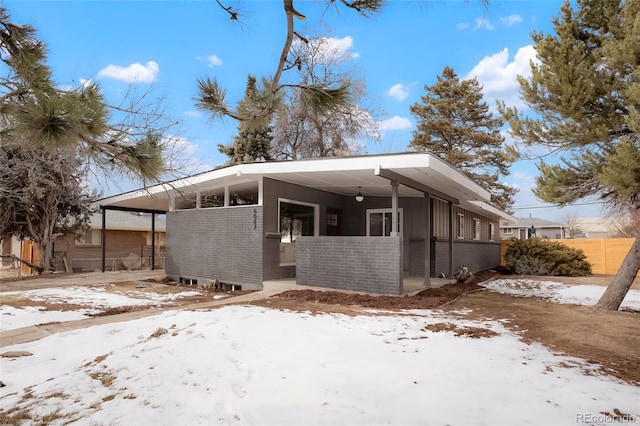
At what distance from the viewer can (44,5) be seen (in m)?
4.02

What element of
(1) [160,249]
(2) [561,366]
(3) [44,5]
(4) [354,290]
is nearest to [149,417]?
(2) [561,366]

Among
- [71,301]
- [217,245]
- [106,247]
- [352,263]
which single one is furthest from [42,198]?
[352,263]

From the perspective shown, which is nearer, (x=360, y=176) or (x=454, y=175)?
(x=454, y=175)

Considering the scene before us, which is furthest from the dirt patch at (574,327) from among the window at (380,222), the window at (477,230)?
the window at (477,230)

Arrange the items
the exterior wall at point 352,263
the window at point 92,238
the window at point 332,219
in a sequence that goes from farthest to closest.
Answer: the window at point 92,238, the window at point 332,219, the exterior wall at point 352,263

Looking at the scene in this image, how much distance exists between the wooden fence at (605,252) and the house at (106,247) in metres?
19.9

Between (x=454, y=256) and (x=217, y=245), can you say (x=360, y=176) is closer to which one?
(x=217, y=245)

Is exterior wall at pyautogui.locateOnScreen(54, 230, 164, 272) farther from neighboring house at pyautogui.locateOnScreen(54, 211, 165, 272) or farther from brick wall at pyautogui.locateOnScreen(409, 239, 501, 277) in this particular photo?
brick wall at pyautogui.locateOnScreen(409, 239, 501, 277)

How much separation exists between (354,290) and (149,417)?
20.0ft

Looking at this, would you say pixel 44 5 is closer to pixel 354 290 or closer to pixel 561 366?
pixel 561 366

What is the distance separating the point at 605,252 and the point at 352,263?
595 inches

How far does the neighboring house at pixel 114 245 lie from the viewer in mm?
20531

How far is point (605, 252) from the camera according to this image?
18016 mm

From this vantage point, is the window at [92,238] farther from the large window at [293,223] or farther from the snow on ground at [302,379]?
the snow on ground at [302,379]
